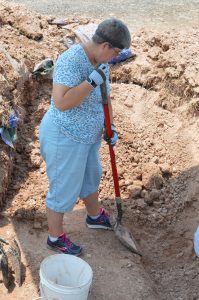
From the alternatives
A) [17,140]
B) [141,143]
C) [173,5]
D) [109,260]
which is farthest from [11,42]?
[173,5]

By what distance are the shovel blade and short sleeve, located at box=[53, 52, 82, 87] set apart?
4.72 feet

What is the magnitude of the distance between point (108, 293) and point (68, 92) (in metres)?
1.44

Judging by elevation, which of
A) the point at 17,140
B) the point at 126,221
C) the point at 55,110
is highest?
the point at 55,110

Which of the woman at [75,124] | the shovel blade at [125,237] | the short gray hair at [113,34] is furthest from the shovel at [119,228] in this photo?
the short gray hair at [113,34]

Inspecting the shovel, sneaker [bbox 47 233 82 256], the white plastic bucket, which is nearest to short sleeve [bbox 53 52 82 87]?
the shovel

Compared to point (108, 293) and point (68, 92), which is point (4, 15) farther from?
point (108, 293)

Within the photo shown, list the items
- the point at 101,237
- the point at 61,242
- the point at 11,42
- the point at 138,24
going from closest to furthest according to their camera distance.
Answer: the point at 61,242 < the point at 101,237 < the point at 11,42 < the point at 138,24

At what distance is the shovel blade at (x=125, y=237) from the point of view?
4.11 meters

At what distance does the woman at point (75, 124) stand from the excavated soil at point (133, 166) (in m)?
0.38

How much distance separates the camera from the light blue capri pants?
3.47m

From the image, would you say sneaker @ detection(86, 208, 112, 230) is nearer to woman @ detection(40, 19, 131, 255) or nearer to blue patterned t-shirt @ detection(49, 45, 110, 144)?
woman @ detection(40, 19, 131, 255)

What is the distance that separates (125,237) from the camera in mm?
4152

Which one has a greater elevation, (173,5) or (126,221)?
(173,5)

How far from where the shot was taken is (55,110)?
3.45 meters
